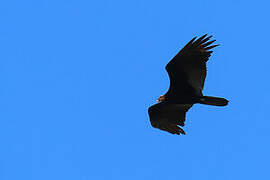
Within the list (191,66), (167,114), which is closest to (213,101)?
(191,66)

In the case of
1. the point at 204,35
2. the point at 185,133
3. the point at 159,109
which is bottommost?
the point at 185,133

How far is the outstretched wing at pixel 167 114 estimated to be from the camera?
44.7 feet

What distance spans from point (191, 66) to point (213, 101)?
4.01ft

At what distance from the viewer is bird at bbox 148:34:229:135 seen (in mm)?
12812

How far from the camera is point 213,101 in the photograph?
12.6 metres

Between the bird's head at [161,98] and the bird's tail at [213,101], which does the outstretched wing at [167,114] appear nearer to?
the bird's head at [161,98]

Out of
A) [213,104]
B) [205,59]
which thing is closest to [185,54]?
[205,59]

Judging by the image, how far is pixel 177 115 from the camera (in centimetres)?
1369

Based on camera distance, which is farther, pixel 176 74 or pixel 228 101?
pixel 176 74

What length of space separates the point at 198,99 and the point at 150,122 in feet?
5.30

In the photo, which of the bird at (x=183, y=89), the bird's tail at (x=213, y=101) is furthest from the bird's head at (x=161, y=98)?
Answer: the bird's tail at (x=213, y=101)

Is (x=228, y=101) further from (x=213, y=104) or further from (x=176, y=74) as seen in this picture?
(x=176, y=74)

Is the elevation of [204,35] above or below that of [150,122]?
above

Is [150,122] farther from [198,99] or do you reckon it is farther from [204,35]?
[204,35]
